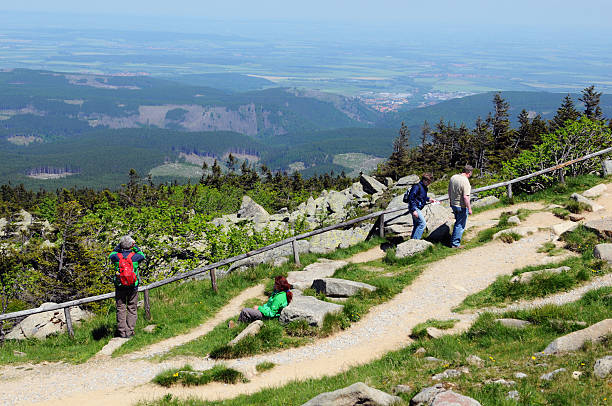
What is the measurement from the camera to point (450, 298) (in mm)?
12930

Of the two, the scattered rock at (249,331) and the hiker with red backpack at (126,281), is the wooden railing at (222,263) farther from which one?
the scattered rock at (249,331)

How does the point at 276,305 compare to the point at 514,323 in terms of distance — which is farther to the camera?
the point at 276,305

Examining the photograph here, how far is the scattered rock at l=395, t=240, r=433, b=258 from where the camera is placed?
16.5 metres

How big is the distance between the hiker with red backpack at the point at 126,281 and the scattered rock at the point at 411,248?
28.4ft

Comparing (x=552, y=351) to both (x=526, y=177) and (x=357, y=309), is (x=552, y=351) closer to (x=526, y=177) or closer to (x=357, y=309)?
(x=357, y=309)

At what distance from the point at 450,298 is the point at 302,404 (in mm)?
6574

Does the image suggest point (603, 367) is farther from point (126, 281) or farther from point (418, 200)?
point (126, 281)

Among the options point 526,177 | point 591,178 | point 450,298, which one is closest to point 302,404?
point 450,298

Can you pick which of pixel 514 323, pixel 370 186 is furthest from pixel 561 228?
pixel 370 186

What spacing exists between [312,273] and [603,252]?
8670 millimetres

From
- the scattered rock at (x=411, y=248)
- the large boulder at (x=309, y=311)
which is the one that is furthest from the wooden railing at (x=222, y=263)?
the large boulder at (x=309, y=311)

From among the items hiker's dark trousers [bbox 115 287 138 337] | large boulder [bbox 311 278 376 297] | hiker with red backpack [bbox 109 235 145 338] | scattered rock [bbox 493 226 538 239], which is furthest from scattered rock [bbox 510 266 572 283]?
hiker's dark trousers [bbox 115 287 138 337]

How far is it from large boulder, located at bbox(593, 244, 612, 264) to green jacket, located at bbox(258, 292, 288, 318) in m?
8.61

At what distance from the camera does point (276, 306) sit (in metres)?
12.6
